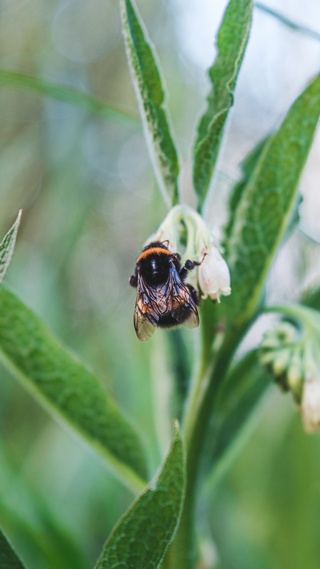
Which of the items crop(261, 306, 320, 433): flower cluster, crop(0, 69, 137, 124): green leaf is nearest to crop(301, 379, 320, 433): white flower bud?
crop(261, 306, 320, 433): flower cluster

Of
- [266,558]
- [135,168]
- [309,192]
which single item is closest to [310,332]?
[266,558]

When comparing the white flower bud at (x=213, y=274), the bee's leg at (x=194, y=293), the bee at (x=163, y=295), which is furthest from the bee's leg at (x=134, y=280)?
the white flower bud at (x=213, y=274)

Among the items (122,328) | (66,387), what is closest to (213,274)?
(66,387)

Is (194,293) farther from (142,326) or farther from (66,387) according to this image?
(66,387)

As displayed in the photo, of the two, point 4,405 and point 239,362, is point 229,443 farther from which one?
point 4,405

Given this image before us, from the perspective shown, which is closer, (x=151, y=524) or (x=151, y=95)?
(x=151, y=524)

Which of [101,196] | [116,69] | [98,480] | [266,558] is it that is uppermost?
[116,69]
